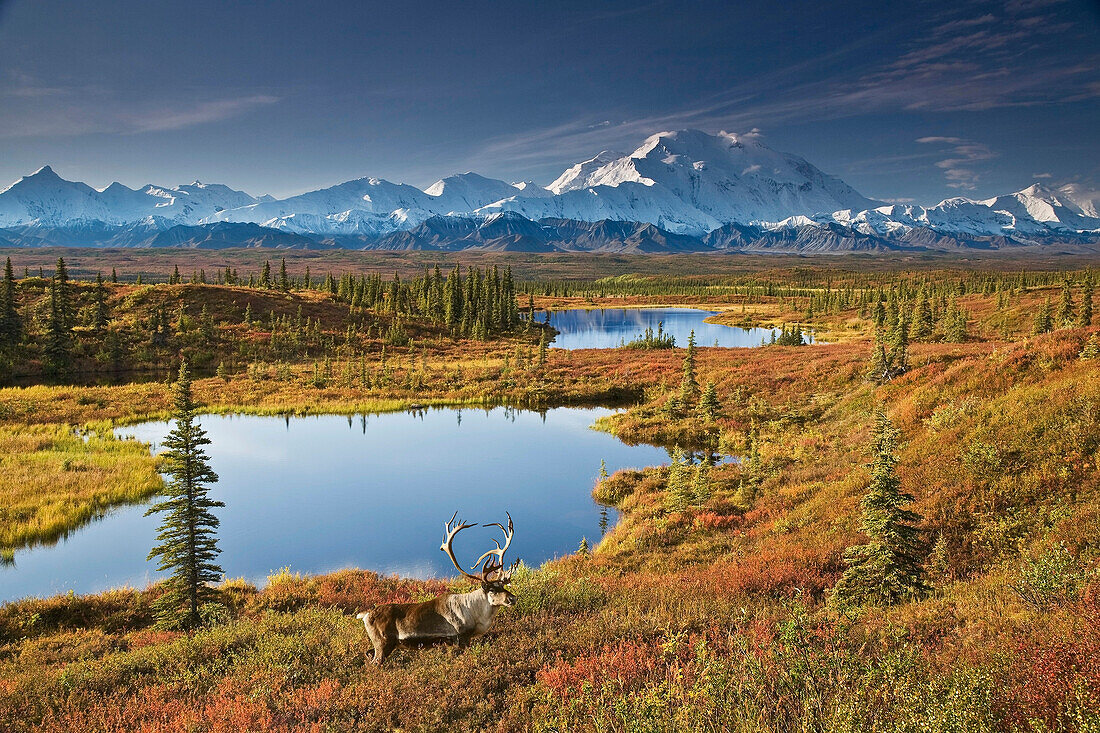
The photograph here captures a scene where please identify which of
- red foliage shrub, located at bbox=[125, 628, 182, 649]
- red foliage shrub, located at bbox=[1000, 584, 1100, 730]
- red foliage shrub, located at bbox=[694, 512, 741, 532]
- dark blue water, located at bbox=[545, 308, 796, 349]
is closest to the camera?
red foliage shrub, located at bbox=[1000, 584, 1100, 730]

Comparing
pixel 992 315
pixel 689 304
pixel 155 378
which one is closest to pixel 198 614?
pixel 155 378

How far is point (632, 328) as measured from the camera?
120 metres

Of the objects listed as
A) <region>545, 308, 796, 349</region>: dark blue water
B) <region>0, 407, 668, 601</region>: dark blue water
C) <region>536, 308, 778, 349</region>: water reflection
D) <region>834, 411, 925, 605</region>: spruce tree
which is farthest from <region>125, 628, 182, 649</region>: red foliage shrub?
<region>536, 308, 778, 349</region>: water reflection

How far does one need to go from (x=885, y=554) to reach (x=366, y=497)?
2094 cm

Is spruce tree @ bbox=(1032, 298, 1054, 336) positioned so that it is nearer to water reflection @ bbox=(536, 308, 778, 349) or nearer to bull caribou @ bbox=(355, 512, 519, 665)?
water reflection @ bbox=(536, 308, 778, 349)

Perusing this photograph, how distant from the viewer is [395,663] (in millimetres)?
8195

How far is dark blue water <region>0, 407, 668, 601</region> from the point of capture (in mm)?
18344

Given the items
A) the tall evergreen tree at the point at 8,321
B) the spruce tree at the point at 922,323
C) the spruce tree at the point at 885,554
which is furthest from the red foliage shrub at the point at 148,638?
the spruce tree at the point at 922,323

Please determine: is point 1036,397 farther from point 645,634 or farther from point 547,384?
point 547,384

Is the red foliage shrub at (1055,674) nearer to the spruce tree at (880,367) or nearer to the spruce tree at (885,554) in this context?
the spruce tree at (885,554)

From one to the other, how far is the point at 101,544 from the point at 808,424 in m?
32.8

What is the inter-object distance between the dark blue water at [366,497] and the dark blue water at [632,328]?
4441 cm

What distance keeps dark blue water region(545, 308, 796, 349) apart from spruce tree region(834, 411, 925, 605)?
66.7 meters

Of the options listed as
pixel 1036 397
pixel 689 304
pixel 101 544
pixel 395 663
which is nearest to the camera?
pixel 395 663
